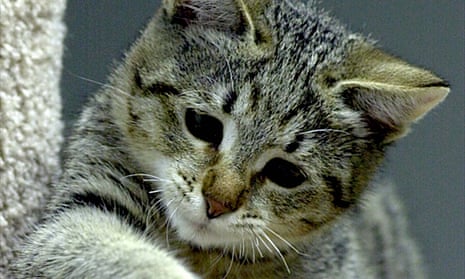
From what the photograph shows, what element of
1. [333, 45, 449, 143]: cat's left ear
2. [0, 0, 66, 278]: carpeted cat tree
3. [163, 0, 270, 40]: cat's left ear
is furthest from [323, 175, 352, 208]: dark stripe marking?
[0, 0, 66, 278]: carpeted cat tree

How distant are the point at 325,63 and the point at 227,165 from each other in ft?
0.82

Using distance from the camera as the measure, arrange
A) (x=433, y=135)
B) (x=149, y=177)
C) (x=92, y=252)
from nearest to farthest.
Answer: (x=92, y=252), (x=149, y=177), (x=433, y=135)

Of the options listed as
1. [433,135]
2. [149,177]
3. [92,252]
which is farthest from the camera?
[433,135]

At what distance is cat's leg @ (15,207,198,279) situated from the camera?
3.97 feet

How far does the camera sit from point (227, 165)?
128cm

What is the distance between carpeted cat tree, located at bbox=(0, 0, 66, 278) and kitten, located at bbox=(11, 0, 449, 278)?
4 centimetres

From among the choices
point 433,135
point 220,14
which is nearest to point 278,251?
point 220,14

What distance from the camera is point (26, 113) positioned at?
138 cm

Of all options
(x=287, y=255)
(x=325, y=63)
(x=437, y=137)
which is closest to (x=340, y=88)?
(x=325, y=63)

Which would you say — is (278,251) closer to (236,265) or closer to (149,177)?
(236,265)

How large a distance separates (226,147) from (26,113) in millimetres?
320

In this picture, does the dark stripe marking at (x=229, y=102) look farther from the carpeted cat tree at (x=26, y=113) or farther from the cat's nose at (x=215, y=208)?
the carpeted cat tree at (x=26, y=113)

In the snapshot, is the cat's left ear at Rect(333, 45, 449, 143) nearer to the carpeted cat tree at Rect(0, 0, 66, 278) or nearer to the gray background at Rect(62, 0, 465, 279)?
the carpeted cat tree at Rect(0, 0, 66, 278)

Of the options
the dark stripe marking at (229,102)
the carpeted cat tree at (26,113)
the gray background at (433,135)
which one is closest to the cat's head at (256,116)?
the dark stripe marking at (229,102)
